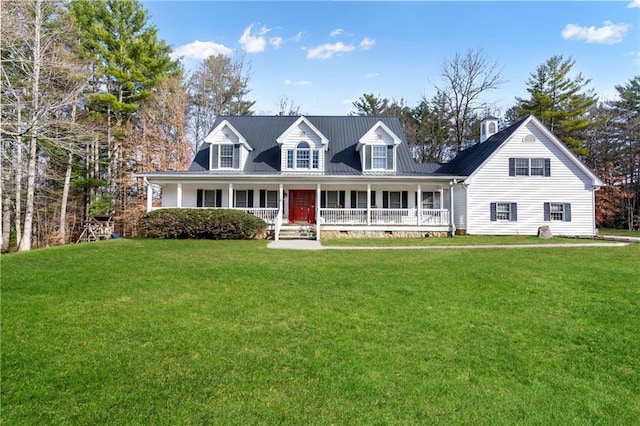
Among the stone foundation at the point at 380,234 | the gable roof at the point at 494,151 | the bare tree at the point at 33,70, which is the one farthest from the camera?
the gable roof at the point at 494,151

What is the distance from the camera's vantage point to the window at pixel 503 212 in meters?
19.1

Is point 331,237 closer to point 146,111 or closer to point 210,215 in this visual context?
point 210,215

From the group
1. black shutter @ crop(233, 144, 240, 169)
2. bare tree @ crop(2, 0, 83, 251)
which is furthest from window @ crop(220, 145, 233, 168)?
bare tree @ crop(2, 0, 83, 251)

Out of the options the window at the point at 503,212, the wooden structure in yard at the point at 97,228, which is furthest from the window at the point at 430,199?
the wooden structure in yard at the point at 97,228

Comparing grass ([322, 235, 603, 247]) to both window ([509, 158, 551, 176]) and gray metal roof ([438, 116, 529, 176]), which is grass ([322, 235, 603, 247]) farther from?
gray metal roof ([438, 116, 529, 176])

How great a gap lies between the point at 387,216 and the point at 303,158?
5692mm

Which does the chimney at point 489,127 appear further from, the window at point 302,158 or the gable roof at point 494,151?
the window at point 302,158

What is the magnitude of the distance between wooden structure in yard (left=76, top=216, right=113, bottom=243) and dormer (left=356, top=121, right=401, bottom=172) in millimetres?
16619

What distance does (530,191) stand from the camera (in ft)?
62.7

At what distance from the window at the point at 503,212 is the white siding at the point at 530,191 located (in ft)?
0.58

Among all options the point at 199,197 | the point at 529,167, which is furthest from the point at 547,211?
the point at 199,197

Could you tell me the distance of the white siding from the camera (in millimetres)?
19031

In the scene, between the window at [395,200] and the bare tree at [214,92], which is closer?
the window at [395,200]

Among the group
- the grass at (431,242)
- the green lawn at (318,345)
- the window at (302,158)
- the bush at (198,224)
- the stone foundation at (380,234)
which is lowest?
the green lawn at (318,345)
